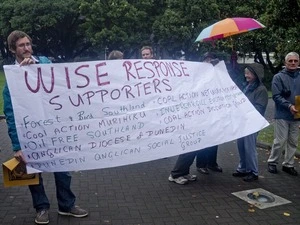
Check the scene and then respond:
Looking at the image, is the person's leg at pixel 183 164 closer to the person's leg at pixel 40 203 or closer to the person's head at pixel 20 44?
the person's leg at pixel 40 203

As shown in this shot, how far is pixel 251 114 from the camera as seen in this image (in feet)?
16.7

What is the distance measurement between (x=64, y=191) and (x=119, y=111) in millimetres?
1058

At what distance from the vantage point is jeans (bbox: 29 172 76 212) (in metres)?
4.15

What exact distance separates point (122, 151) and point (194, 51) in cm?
2004

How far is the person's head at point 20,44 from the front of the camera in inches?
152

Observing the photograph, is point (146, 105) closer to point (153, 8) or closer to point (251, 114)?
point (251, 114)

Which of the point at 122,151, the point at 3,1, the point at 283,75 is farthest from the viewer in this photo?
the point at 3,1

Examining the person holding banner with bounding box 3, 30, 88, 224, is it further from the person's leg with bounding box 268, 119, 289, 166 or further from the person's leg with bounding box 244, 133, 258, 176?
the person's leg with bounding box 268, 119, 289, 166

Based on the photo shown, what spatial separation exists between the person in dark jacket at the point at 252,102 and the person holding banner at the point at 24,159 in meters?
2.50

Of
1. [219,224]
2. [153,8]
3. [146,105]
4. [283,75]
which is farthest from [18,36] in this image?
[153,8]

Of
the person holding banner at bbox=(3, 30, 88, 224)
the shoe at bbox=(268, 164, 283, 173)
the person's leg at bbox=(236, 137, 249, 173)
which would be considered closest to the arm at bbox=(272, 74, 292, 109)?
the person's leg at bbox=(236, 137, 249, 173)

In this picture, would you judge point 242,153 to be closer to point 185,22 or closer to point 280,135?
point 280,135

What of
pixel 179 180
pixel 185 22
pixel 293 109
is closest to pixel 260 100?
pixel 293 109

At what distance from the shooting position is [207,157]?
243 inches
